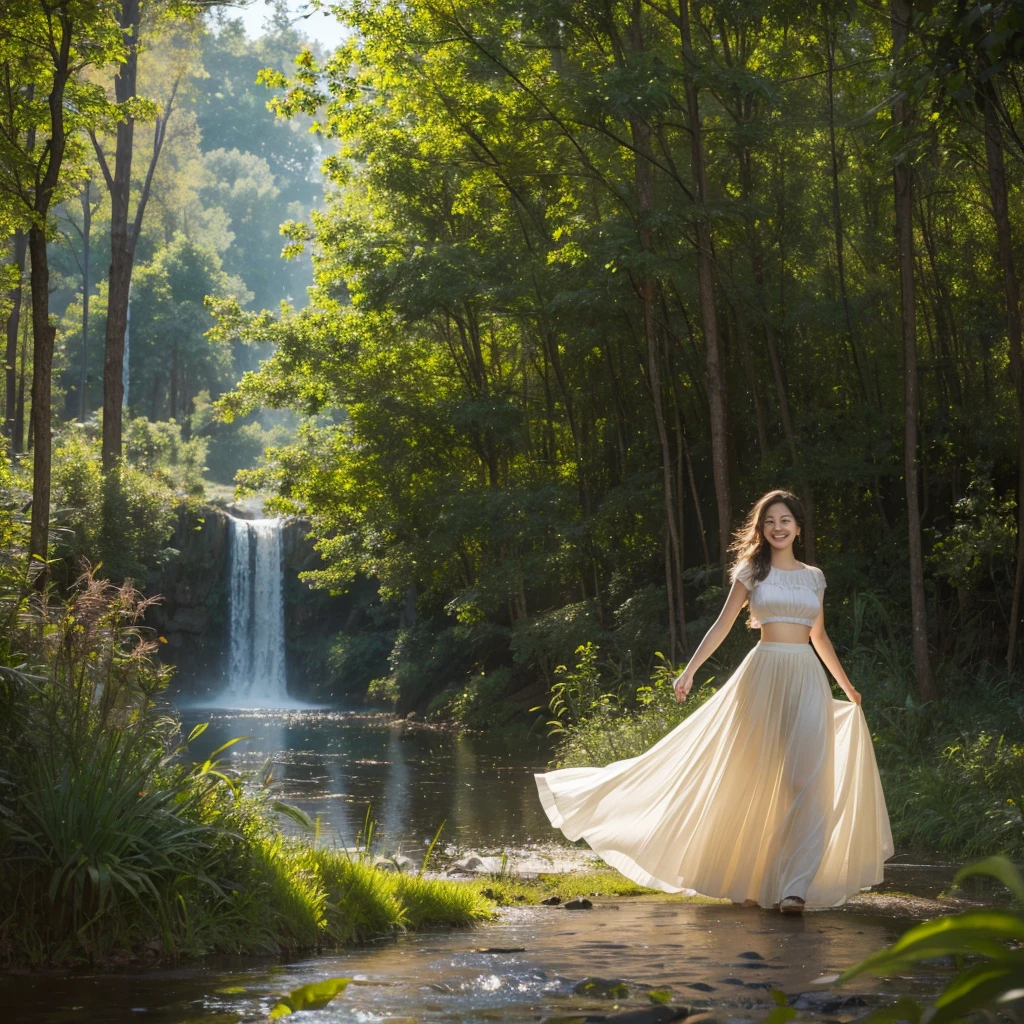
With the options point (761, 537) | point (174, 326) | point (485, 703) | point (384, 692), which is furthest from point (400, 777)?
point (174, 326)

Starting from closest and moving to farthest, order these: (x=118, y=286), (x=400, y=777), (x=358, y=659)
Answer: (x=400, y=777), (x=118, y=286), (x=358, y=659)

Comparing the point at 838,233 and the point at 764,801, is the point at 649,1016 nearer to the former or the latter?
the point at 764,801

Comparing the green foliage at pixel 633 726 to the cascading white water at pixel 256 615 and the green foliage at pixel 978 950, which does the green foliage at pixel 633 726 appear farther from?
the cascading white water at pixel 256 615

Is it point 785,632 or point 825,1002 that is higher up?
point 785,632

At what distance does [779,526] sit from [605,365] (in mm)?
12809

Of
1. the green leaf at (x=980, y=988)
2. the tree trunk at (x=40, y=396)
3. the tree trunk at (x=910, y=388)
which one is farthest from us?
the tree trunk at (x=910, y=388)

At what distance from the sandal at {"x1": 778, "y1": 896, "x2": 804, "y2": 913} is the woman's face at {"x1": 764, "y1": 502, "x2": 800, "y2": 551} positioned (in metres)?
1.72

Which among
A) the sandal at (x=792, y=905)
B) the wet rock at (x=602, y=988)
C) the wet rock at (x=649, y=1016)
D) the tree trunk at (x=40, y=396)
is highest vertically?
the tree trunk at (x=40, y=396)

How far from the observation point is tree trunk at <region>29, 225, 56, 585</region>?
309 inches

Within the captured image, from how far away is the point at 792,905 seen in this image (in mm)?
5711

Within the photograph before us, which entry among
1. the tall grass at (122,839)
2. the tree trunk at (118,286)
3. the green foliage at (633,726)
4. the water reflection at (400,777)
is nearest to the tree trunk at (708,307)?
the green foliage at (633,726)

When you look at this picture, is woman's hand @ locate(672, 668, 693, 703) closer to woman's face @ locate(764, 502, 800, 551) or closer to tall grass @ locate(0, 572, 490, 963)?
woman's face @ locate(764, 502, 800, 551)

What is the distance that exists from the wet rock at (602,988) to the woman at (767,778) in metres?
2.16

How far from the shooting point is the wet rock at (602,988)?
12.6ft
